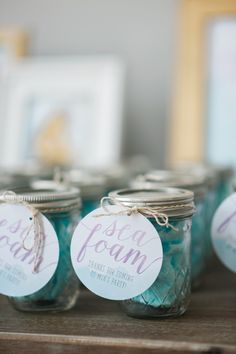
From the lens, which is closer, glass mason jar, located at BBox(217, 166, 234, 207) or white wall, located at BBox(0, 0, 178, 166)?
glass mason jar, located at BBox(217, 166, 234, 207)

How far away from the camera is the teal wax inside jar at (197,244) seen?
0.71 m

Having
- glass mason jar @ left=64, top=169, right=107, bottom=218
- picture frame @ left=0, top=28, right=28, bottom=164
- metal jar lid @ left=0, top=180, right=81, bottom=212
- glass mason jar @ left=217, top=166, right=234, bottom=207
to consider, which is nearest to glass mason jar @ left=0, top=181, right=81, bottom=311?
metal jar lid @ left=0, top=180, right=81, bottom=212

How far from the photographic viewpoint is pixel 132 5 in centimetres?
146

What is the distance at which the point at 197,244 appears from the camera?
72cm

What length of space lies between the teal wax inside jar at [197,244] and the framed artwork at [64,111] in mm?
628

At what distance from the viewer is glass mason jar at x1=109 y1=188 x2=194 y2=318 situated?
0.58m

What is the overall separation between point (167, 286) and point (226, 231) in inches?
4.8

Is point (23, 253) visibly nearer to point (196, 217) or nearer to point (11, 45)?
point (196, 217)

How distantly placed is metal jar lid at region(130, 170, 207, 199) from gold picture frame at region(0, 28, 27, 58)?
82cm

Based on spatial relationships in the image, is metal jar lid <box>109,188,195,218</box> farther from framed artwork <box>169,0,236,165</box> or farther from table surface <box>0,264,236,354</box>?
framed artwork <box>169,0,236,165</box>

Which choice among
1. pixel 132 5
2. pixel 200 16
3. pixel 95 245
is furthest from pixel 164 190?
pixel 132 5

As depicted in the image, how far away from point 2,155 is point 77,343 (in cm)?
98

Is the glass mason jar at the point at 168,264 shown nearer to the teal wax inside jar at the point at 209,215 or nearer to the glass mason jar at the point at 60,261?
the glass mason jar at the point at 60,261

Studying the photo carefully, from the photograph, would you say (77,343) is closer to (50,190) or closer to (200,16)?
(50,190)
